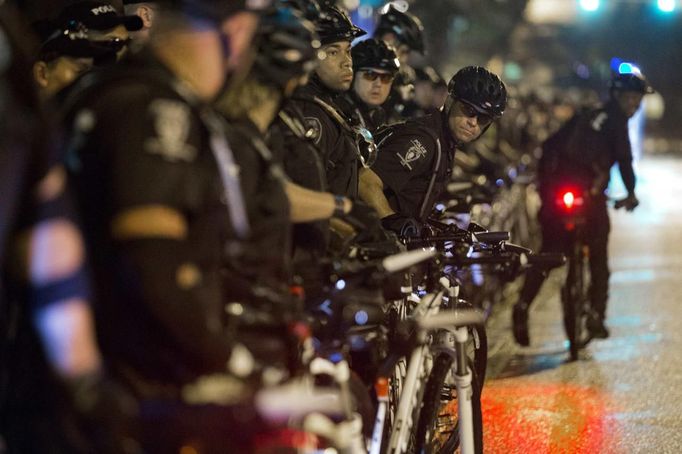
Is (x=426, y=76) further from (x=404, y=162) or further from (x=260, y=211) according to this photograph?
(x=260, y=211)

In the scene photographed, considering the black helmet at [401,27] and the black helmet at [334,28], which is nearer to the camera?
the black helmet at [334,28]

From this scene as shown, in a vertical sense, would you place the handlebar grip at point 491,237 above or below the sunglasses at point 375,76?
above

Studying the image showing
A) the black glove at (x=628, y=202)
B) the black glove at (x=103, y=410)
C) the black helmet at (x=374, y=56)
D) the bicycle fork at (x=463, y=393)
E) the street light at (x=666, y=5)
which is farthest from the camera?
the street light at (x=666, y=5)

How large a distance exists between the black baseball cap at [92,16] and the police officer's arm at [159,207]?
2683mm

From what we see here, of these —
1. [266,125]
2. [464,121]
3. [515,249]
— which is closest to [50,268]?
[266,125]

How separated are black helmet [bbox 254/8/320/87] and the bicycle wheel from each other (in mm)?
1762

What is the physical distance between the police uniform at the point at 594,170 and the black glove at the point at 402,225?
143 inches

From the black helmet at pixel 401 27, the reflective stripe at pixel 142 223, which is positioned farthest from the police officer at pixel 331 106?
the black helmet at pixel 401 27

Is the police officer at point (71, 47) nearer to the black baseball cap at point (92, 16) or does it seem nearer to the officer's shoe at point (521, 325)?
the black baseball cap at point (92, 16)

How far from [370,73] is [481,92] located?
4.61ft

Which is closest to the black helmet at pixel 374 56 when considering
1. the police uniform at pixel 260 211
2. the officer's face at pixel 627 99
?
the officer's face at pixel 627 99

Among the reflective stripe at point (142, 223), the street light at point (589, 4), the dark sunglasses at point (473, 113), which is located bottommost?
the street light at point (589, 4)

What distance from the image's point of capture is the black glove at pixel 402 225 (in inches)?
212

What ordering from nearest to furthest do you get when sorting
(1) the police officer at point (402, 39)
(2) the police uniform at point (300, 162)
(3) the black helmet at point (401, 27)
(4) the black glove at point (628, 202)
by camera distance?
1. (2) the police uniform at point (300, 162)
2. (4) the black glove at point (628, 202)
3. (1) the police officer at point (402, 39)
4. (3) the black helmet at point (401, 27)
